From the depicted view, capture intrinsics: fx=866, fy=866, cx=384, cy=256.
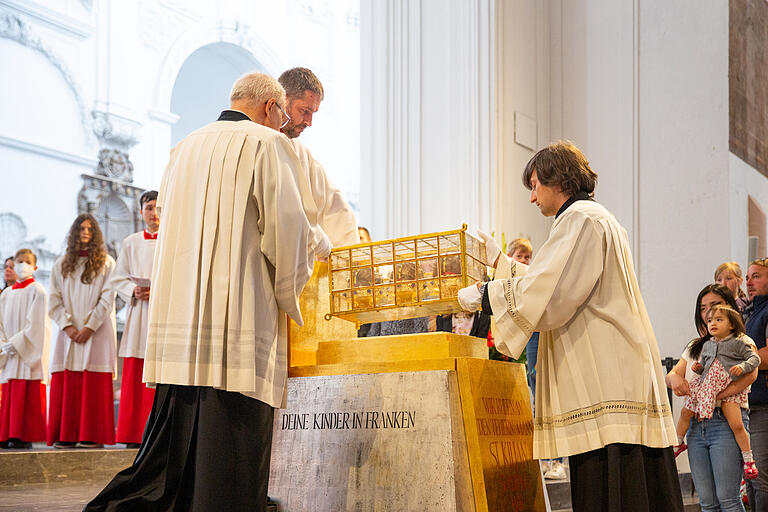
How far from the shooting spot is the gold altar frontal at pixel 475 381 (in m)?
3.62

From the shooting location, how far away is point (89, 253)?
23.2 feet

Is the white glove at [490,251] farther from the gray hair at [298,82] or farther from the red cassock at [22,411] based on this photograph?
the red cassock at [22,411]

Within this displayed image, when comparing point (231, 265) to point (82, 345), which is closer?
point (231, 265)

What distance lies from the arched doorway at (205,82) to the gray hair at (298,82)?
11583mm

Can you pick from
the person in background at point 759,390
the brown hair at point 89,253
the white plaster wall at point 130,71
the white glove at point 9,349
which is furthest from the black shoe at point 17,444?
the white plaster wall at point 130,71

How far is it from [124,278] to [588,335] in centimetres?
435

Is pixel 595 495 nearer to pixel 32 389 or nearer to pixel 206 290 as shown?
pixel 206 290

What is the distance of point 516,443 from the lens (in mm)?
3965

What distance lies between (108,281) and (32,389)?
4.24 ft

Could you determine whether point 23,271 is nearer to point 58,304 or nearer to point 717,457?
point 58,304

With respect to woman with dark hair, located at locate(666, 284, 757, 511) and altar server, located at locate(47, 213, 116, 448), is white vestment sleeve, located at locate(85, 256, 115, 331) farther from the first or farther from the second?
woman with dark hair, located at locate(666, 284, 757, 511)

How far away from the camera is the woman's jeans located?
16.3 feet

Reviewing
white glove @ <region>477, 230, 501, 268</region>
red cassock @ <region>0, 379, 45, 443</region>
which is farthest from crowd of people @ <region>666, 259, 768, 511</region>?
red cassock @ <region>0, 379, 45, 443</region>

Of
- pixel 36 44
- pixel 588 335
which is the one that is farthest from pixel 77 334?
pixel 36 44
